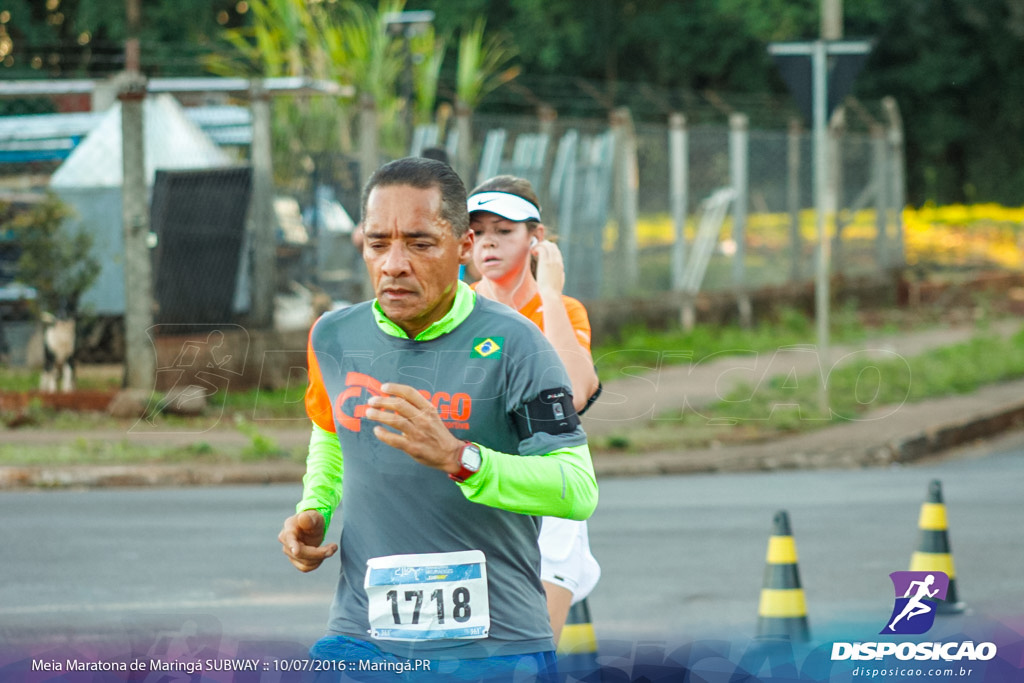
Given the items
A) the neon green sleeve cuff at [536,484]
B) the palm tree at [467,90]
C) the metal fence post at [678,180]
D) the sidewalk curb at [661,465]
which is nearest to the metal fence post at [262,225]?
the palm tree at [467,90]

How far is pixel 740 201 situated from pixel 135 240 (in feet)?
33.4

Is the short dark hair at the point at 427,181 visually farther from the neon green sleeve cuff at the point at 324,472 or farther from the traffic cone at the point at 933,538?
the traffic cone at the point at 933,538

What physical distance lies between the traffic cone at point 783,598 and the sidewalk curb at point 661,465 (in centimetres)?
553

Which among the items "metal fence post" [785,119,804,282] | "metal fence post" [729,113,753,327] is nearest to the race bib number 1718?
"metal fence post" [729,113,753,327]

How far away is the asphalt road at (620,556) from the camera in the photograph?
706cm

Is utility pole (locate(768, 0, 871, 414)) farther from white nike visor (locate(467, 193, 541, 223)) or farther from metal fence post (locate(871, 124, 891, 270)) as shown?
metal fence post (locate(871, 124, 891, 270))

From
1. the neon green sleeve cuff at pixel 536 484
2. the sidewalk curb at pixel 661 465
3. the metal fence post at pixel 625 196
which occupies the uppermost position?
the metal fence post at pixel 625 196

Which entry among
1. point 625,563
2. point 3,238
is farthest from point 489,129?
point 625,563

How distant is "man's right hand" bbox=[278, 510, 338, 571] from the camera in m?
3.37

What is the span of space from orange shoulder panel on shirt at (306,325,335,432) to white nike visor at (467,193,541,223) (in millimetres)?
1485

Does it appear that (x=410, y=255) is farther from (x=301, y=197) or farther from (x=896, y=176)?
(x=896, y=176)

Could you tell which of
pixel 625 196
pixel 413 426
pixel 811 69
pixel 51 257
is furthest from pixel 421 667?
pixel 625 196

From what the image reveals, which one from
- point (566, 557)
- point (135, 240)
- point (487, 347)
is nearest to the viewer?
point (487, 347)

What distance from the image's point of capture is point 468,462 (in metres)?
3.08
